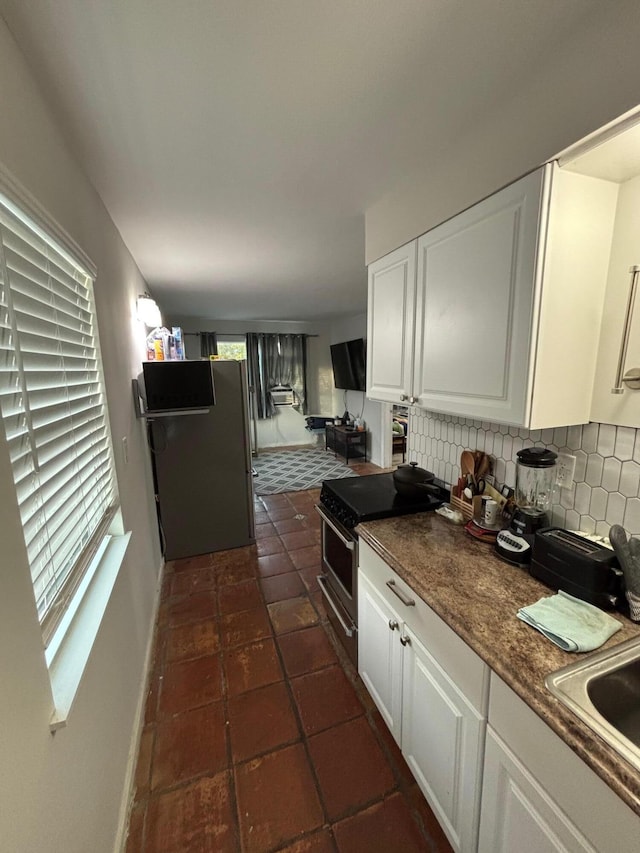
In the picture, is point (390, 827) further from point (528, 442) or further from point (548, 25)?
point (548, 25)

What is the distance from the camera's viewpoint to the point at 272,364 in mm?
6262

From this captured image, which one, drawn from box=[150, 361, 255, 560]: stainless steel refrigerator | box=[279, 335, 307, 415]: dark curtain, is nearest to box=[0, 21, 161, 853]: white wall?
box=[150, 361, 255, 560]: stainless steel refrigerator

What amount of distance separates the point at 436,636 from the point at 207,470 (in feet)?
7.60

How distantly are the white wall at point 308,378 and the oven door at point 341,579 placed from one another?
4685 mm

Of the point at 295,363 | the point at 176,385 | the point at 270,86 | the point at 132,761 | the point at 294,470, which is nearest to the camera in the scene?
the point at 270,86

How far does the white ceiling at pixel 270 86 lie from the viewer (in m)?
0.79

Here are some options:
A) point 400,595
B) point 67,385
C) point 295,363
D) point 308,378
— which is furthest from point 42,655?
point 308,378

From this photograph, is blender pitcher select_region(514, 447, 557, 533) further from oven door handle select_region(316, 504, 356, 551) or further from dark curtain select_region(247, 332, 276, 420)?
dark curtain select_region(247, 332, 276, 420)

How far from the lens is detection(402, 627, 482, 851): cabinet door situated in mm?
925

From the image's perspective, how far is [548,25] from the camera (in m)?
0.82

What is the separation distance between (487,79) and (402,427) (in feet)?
15.3

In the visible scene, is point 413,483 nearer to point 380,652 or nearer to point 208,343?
point 380,652

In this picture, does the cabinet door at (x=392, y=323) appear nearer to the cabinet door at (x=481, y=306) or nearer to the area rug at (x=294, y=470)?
the cabinet door at (x=481, y=306)

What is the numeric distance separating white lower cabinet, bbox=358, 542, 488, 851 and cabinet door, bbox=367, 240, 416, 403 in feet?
2.63
